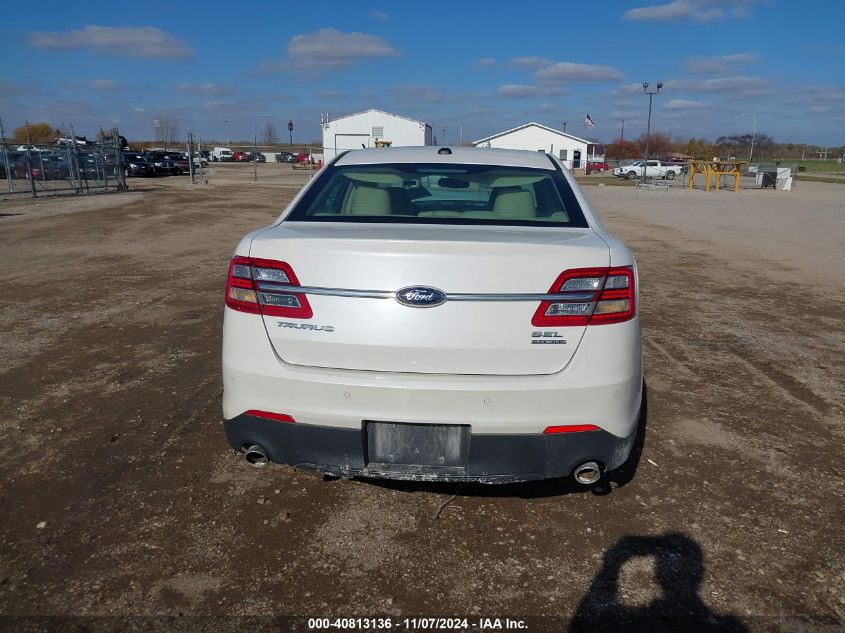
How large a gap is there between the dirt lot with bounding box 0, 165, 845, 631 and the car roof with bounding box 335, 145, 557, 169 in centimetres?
183

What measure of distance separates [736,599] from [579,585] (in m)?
0.61

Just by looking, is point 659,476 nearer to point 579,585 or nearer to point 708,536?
point 708,536

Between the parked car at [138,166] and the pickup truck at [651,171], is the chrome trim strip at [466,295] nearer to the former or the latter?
the parked car at [138,166]

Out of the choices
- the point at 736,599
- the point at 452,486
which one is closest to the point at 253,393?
the point at 452,486

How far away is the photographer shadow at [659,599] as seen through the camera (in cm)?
231

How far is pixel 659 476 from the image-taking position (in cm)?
342

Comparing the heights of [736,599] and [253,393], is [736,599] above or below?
below

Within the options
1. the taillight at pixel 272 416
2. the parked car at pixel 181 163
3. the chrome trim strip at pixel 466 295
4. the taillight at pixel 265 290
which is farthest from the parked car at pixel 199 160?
the chrome trim strip at pixel 466 295

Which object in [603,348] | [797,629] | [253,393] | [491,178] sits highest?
[491,178]

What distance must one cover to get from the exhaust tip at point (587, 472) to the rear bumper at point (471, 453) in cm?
3

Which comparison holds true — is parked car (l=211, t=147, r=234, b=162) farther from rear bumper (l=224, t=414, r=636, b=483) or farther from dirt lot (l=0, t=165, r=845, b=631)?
rear bumper (l=224, t=414, r=636, b=483)

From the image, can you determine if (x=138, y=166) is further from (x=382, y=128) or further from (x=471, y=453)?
(x=471, y=453)

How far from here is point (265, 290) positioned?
2549 millimetres

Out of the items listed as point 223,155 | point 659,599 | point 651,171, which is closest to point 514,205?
point 659,599
